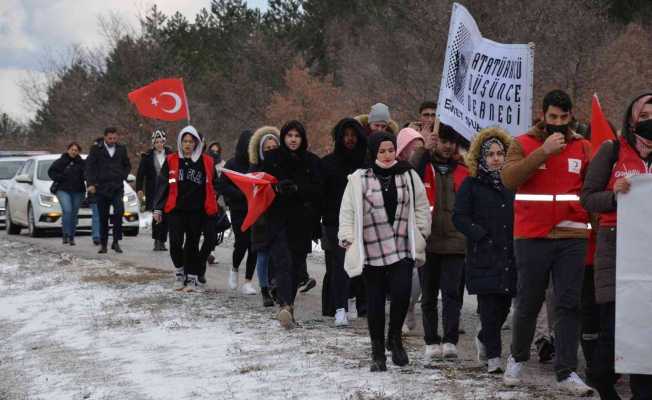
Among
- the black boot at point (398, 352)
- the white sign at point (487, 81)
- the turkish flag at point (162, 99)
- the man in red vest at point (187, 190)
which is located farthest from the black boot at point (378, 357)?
the turkish flag at point (162, 99)

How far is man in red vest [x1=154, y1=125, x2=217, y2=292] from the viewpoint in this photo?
554 inches

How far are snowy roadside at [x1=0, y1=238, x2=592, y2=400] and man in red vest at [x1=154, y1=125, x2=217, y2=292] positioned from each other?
2.52ft

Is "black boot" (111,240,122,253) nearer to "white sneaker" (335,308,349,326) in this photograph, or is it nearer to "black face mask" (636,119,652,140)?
"white sneaker" (335,308,349,326)

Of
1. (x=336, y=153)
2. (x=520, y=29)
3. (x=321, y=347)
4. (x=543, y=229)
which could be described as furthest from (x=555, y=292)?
(x=520, y=29)

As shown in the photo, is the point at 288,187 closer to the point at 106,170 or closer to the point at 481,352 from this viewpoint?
the point at 481,352

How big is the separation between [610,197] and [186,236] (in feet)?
26.2

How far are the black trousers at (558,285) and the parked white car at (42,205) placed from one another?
1728 cm

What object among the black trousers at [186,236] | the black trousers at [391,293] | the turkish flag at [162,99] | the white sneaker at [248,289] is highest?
the turkish flag at [162,99]

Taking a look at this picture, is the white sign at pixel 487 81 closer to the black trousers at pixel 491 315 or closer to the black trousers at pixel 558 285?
the black trousers at pixel 491 315

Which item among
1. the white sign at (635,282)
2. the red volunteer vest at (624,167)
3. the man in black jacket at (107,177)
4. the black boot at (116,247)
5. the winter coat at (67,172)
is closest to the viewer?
the white sign at (635,282)

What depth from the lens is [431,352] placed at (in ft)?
31.1

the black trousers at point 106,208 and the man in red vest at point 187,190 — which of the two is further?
the black trousers at point 106,208

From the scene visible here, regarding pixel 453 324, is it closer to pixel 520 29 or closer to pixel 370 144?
pixel 370 144

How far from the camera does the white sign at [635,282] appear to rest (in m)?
6.43
